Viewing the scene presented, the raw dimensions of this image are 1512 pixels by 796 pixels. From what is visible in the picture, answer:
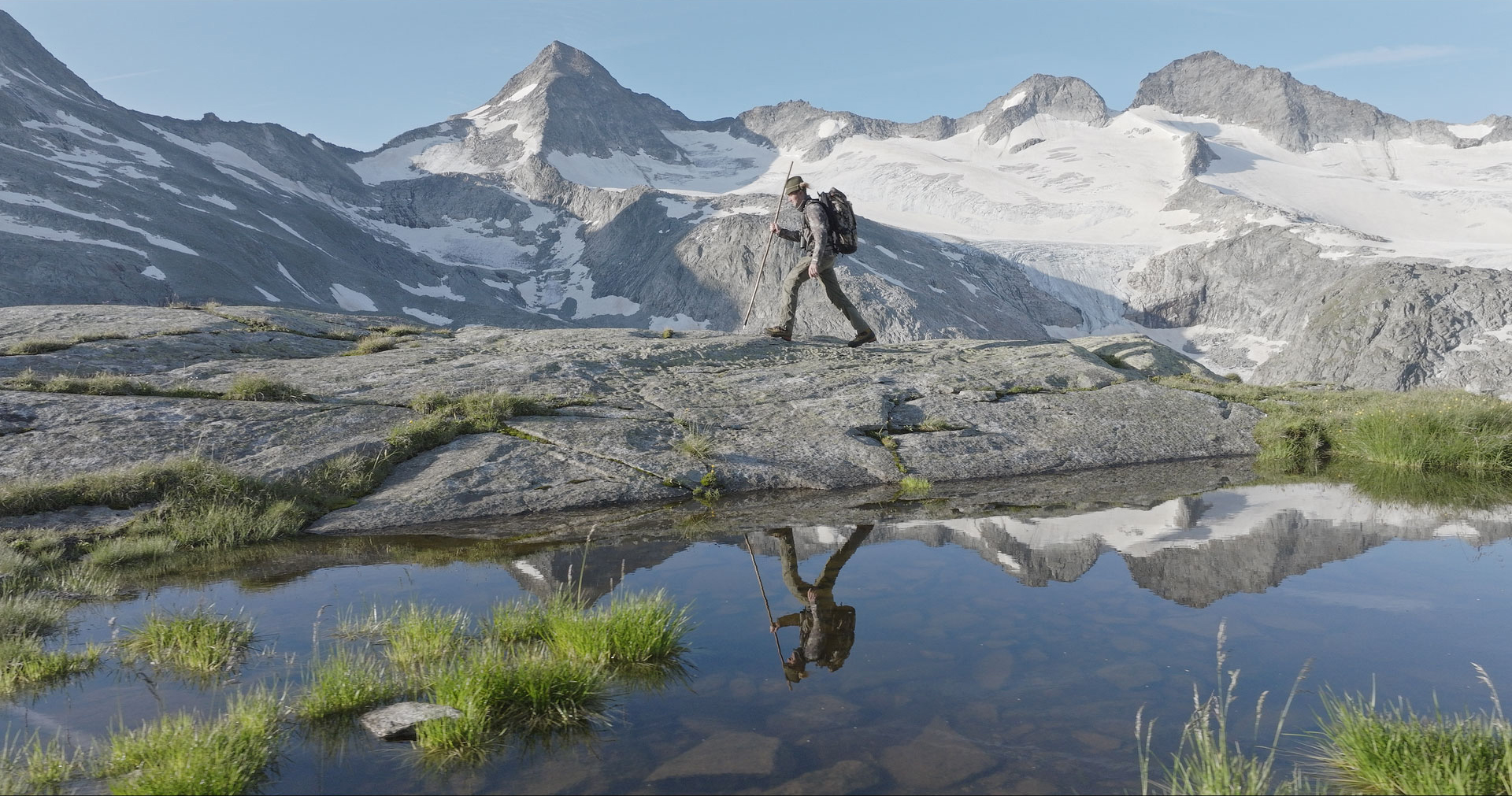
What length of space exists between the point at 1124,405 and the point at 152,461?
13.6 metres

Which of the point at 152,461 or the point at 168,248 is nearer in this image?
the point at 152,461

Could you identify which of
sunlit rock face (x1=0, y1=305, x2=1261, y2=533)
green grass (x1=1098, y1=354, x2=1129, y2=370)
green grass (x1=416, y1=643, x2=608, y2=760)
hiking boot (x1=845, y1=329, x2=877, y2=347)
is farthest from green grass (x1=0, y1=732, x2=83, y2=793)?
green grass (x1=1098, y1=354, x2=1129, y2=370)

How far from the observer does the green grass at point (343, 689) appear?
4.32 meters

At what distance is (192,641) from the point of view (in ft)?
16.9

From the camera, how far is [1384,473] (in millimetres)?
11500

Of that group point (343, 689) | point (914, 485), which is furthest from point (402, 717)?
point (914, 485)

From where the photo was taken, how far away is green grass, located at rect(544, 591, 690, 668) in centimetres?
496

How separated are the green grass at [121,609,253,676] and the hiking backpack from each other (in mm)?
11454

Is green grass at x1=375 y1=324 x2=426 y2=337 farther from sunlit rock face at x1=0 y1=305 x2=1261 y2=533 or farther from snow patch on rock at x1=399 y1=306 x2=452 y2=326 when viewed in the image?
snow patch on rock at x1=399 y1=306 x2=452 y2=326

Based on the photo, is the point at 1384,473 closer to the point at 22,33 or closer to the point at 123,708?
the point at 123,708

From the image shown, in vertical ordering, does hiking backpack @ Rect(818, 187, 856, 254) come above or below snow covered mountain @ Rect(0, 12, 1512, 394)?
below

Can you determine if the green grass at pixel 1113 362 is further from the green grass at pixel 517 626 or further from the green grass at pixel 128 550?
the green grass at pixel 128 550

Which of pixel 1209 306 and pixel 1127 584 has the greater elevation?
pixel 1209 306

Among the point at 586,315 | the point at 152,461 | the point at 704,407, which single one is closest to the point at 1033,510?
the point at 704,407
